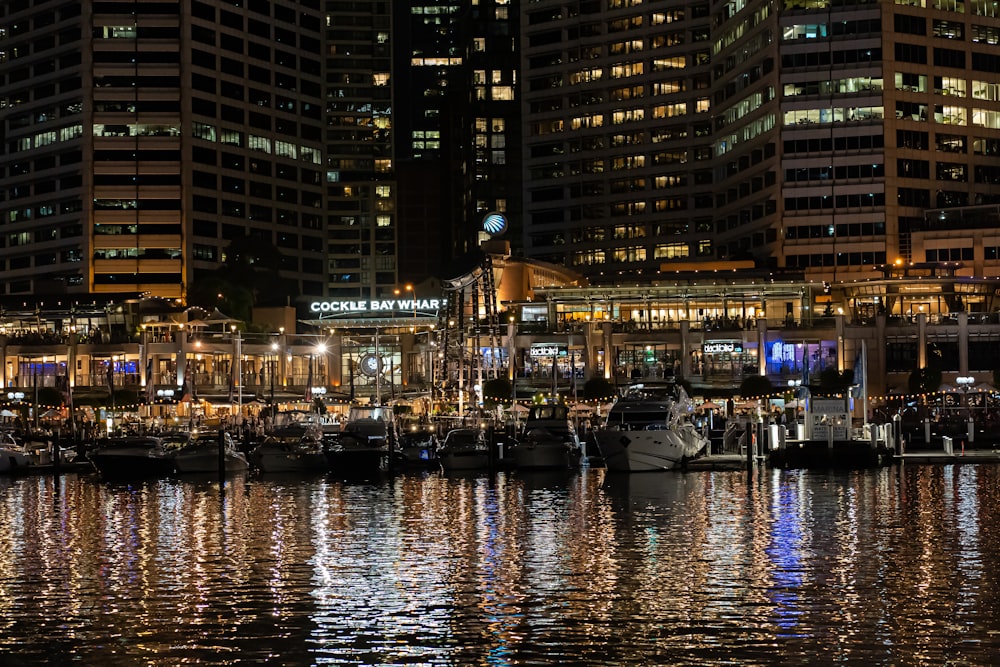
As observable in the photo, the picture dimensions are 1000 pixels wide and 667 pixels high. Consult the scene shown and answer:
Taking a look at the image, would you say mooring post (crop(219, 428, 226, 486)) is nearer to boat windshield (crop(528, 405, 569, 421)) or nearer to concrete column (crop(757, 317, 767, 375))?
boat windshield (crop(528, 405, 569, 421))

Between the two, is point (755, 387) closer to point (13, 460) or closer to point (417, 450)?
point (417, 450)

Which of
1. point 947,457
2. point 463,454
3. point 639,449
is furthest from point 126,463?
point 947,457

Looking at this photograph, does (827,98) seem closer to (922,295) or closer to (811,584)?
(922,295)

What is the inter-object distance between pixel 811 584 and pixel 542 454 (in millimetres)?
49527

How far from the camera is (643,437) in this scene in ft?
297

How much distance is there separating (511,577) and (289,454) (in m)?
52.2

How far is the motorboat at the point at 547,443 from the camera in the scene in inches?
3716

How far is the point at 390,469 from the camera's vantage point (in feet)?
306

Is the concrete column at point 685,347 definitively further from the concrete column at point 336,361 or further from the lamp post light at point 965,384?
the concrete column at point 336,361

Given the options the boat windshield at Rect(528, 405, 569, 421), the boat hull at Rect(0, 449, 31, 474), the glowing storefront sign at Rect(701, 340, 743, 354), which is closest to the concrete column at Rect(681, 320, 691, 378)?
the glowing storefront sign at Rect(701, 340, 743, 354)

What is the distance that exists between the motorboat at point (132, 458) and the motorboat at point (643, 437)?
28.2m

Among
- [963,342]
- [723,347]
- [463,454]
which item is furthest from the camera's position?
[723,347]

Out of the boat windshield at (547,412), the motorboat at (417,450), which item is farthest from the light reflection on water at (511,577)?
the boat windshield at (547,412)

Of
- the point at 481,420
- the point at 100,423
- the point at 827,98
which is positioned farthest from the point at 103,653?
the point at 827,98
